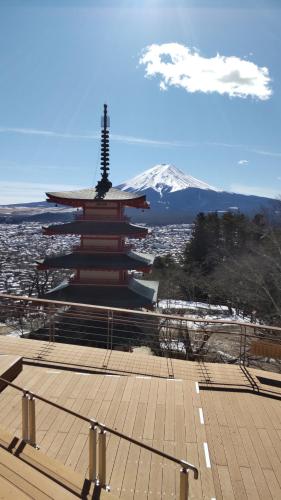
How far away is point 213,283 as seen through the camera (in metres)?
34.6

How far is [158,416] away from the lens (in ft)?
20.4

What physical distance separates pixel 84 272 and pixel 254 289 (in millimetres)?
13139

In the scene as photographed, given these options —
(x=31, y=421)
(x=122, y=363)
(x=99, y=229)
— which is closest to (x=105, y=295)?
(x=99, y=229)

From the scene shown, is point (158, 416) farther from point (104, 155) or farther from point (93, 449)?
point (104, 155)

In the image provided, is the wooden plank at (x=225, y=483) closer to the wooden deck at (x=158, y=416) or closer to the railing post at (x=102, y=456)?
the wooden deck at (x=158, y=416)

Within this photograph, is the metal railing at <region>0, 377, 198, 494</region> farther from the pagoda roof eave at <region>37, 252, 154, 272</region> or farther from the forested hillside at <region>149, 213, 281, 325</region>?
the forested hillside at <region>149, 213, 281, 325</region>

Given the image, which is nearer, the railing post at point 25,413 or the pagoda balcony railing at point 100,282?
the railing post at point 25,413

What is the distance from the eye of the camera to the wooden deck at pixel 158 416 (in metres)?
4.84

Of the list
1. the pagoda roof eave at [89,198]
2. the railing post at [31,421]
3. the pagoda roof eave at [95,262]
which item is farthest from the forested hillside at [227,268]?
the railing post at [31,421]

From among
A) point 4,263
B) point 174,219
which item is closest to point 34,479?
point 4,263

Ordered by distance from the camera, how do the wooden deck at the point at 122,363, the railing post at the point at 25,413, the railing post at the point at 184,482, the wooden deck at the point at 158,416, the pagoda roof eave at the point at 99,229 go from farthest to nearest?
the pagoda roof eave at the point at 99,229 → the wooden deck at the point at 122,363 → the wooden deck at the point at 158,416 → the railing post at the point at 25,413 → the railing post at the point at 184,482

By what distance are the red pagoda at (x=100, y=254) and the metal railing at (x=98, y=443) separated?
15711 millimetres

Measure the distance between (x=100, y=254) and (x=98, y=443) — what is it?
17.4 metres

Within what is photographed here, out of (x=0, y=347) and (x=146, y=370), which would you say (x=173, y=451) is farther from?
(x=0, y=347)
